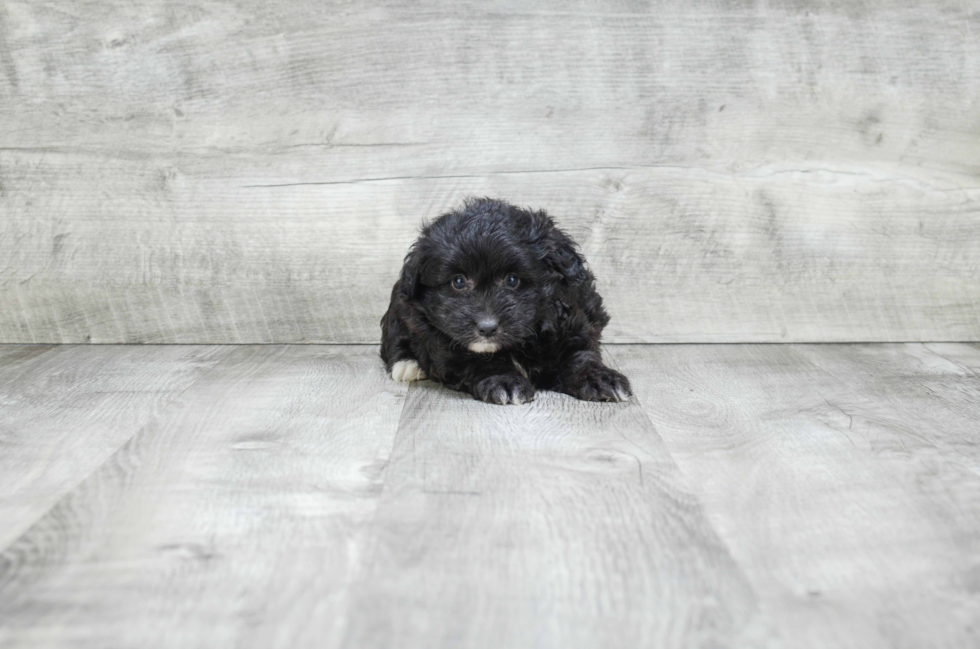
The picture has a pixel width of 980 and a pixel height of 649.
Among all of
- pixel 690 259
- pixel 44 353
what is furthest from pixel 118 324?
pixel 690 259

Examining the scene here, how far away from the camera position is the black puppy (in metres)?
2.87

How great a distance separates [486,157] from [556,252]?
1.01m

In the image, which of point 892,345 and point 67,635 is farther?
point 892,345

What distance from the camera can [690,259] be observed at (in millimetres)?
3924

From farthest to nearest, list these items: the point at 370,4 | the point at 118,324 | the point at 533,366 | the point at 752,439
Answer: the point at 118,324, the point at 370,4, the point at 533,366, the point at 752,439

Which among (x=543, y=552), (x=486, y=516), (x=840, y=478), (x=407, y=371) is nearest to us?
(x=543, y=552)

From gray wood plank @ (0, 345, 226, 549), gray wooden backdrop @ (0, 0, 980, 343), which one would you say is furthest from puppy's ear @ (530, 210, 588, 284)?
gray wood plank @ (0, 345, 226, 549)

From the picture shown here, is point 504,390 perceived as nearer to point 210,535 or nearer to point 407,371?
point 407,371

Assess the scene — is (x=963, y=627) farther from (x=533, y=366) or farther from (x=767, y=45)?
(x=767, y=45)

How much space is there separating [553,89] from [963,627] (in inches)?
115

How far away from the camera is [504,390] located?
9.43ft

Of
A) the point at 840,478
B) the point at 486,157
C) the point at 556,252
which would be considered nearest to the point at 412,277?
the point at 556,252

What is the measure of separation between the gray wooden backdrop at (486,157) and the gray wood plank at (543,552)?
1690 millimetres

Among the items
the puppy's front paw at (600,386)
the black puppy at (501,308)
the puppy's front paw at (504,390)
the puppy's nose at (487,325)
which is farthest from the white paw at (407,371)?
the puppy's front paw at (600,386)
